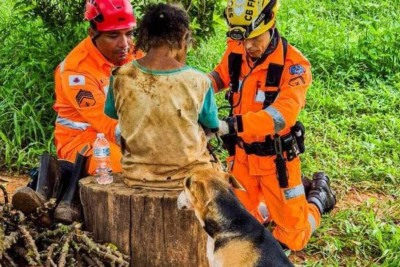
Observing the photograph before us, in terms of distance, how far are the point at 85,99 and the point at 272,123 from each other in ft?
4.54

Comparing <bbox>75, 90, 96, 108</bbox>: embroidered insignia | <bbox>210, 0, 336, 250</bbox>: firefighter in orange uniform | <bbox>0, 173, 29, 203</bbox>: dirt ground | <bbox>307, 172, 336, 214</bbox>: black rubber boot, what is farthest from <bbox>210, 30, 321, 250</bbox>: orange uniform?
<bbox>0, 173, 29, 203</bbox>: dirt ground

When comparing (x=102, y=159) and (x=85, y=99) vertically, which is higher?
(x=85, y=99)

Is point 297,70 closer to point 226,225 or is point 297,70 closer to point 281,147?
point 281,147

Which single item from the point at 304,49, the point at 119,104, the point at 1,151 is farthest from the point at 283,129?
the point at 304,49

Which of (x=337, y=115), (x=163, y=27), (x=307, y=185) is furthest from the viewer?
(x=337, y=115)

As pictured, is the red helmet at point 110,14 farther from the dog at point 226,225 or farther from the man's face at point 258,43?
the dog at point 226,225

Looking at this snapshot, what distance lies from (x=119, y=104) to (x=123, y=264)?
1093 millimetres

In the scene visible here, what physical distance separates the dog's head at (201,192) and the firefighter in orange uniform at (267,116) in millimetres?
692

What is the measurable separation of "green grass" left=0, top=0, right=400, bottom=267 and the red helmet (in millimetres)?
2257

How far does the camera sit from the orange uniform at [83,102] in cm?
486

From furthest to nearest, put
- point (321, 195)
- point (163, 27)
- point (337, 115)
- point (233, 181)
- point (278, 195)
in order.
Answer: point (337, 115) < point (321, 195) < point (278, 195) < point (233, 181) < point (163, 27)

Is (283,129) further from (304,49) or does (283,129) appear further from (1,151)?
(304,49)

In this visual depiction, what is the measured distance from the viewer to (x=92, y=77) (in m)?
5.04

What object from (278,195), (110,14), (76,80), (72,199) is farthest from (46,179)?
(278,195)
